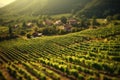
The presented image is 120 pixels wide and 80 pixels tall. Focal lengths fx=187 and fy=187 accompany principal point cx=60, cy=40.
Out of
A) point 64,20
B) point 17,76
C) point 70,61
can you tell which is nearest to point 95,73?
point 70,61

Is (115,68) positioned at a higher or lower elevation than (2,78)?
higher

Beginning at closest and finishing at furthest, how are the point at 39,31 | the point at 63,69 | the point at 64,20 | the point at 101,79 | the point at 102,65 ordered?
the point at 101,79, the point at 102,65, the point at 63,69, the point at 39,31, the point at 64,20

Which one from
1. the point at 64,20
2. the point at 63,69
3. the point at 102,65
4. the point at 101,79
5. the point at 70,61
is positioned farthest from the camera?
the point at 64,20

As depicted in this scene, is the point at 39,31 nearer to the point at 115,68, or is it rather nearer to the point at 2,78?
the point at 2,78

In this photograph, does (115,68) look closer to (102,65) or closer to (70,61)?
(102,65)

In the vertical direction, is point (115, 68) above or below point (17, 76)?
above

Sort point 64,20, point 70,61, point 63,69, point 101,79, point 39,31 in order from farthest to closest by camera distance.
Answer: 1. point 64,20
2. point 39,31
3. point 70,61
4. point 63,69
5. point 101,79

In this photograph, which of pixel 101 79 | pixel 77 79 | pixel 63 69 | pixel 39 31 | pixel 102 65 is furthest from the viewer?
pixel 39 31

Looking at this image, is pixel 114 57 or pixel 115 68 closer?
pixel 115 68

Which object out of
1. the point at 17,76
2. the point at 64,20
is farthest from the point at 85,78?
the point at 64,20
